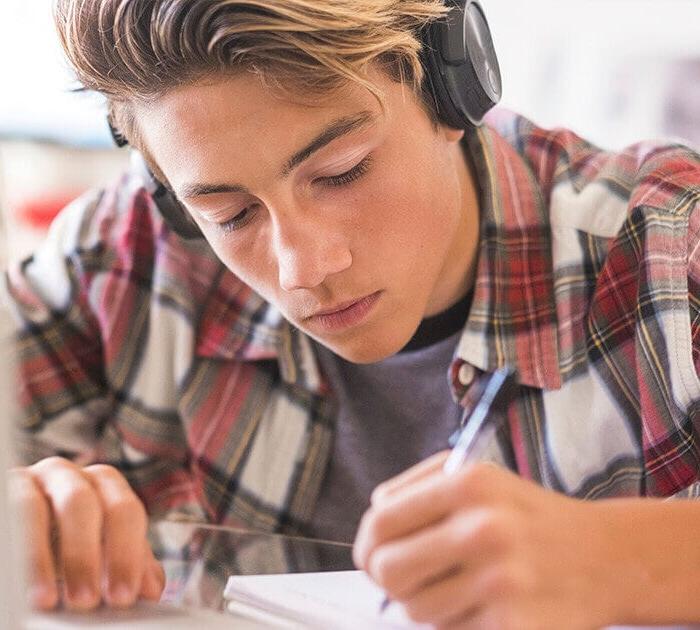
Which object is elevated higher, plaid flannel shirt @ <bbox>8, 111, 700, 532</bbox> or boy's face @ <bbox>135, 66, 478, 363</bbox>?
boy's face @ <bbox>135, 66, 478, 363</bbox>

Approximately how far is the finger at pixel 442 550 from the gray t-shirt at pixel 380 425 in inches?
19.9

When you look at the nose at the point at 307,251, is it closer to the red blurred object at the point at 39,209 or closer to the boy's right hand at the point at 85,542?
the boy's right hand at the point at 85,542

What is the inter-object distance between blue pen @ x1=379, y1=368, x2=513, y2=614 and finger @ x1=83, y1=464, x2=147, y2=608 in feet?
0.62

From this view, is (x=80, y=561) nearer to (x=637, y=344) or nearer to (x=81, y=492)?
(x=81, y=492)

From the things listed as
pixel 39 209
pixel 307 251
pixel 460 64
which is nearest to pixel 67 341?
pixel 307 251

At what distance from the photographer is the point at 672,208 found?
97 centimetres

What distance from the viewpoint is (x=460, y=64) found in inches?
34.2

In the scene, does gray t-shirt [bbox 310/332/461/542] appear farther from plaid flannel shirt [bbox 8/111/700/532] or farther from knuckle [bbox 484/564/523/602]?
knuckle [bbox 484/564/523/602]

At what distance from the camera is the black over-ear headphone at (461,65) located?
33.9 inches

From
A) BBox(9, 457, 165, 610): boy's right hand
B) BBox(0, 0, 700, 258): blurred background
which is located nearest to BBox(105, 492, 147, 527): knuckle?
BBox(9, 457, 165, 610): boy's right hand

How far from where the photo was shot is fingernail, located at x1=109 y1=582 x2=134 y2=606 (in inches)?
28.3

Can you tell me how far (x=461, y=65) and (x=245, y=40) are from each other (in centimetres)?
20

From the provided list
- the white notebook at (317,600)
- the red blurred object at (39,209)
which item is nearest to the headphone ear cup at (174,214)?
the white notebook at (317,600)

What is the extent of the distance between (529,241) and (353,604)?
49 cm
